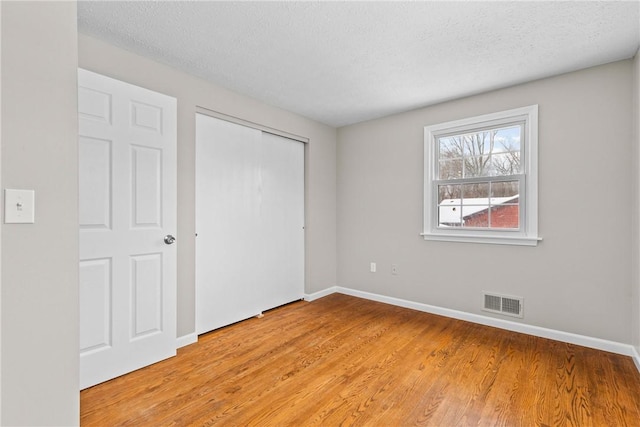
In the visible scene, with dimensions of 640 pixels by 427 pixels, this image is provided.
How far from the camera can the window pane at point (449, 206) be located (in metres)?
3.28

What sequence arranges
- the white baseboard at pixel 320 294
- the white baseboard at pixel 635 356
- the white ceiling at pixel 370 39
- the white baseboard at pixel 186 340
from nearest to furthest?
1. the white ceiling at pixel 370 39
2. the white baseboard at pixel 635 356
3. the white baseboard at pixel 186 340
4. the white baseboard at pixel 320 294

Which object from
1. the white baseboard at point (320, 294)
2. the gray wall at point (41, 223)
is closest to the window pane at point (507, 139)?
the white baseboard at point (320, 294)

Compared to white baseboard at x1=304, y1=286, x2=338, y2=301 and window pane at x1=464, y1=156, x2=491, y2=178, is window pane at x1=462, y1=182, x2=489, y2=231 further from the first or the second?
white baseboard at x1=304, y1=286, x2=338, y2=301

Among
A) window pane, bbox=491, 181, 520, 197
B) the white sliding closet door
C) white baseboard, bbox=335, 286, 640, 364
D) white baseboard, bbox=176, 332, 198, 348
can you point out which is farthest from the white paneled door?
window pane, bbox=491, 181, 520, 197

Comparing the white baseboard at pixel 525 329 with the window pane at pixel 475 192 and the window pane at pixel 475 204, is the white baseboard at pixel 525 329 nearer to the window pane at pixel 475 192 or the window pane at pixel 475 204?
the window pane at pixel 475 204

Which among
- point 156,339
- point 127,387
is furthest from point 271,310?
point 127,387

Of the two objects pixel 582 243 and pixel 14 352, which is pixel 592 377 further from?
pixel 14 352

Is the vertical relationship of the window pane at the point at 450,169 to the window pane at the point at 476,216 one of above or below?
above

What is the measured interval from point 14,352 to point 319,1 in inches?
83.4

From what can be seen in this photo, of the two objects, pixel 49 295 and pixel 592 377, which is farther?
pixel 592 377

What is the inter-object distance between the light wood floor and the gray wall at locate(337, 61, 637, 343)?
0.39 metres

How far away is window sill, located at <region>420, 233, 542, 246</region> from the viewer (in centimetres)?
279

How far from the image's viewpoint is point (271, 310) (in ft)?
11.5

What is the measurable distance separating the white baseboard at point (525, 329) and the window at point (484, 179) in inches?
30.5
